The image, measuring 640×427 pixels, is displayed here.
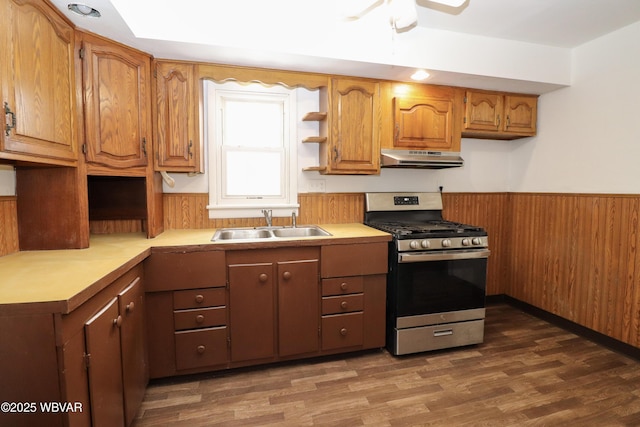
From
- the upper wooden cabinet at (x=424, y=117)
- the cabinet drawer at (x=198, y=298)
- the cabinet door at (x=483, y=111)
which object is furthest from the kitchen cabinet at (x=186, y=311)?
the cabinet door at (x=483, y=111)

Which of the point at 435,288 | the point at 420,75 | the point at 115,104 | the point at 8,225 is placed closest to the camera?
the point at 8,225

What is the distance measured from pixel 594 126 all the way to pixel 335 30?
2239mm

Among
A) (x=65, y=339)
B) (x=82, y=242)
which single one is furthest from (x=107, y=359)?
(x=82, y=242)

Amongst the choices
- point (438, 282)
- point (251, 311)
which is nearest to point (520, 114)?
point (438, 282)

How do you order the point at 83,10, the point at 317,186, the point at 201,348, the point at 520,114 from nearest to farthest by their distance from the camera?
the point at 83,10, the point at 201,348, the point at 317,186, the point at 520,114

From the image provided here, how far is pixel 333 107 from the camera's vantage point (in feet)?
7.92

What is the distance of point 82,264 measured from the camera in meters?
1.41

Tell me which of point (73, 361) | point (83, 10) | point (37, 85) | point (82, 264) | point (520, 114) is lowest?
point (73, 361)

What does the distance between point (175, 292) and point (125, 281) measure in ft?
1.43

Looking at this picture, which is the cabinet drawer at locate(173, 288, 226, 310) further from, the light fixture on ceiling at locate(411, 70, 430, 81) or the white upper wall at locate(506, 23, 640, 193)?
the white upper wall at locate(506, 23, 640, 193)

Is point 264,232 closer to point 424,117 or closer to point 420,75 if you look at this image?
point 424,117

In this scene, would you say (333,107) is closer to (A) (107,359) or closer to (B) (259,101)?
(B) (259,101)

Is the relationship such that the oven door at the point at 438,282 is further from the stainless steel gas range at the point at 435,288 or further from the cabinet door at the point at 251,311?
the cabinet door at the point at 251,311

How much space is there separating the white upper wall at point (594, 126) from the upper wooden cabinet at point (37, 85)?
366 centimetres
